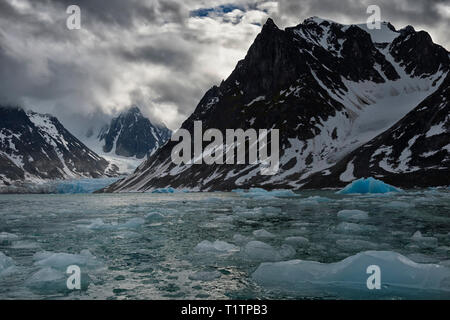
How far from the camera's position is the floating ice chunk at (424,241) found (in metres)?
18.0

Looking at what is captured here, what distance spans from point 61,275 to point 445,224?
2527cm

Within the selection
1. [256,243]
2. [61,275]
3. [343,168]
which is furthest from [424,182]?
[61,275]

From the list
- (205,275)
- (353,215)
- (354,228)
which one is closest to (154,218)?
(353,215)

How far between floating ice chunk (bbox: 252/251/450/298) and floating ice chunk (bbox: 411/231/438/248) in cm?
698

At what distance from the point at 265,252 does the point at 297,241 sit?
3.80 meters

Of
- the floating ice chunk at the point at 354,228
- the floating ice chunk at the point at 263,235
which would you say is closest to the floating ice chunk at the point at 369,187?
the floating ice chunk at the point at 354,228

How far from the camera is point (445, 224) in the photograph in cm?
2602

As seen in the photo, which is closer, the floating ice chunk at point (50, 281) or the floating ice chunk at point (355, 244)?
the floating ice chunk at point (50, 281)

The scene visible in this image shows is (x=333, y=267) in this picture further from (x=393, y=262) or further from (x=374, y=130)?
(x=374, y=130)

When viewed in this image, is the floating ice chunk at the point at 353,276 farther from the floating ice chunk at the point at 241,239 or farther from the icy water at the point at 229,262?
the floating ice chunk at the point at 241,239

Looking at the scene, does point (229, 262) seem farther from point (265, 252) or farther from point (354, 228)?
point (354, 228)

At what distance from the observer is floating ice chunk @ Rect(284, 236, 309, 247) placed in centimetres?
1894

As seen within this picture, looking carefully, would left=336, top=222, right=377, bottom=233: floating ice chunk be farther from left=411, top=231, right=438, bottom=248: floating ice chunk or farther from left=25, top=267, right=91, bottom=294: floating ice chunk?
left=25, top=267, right=91, bottom=294: floating ice chunk

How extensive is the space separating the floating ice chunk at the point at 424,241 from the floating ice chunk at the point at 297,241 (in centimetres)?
556
